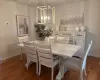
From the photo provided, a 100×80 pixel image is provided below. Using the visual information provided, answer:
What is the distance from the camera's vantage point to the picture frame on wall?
428 cm

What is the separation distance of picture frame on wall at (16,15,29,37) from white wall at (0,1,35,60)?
0.15m

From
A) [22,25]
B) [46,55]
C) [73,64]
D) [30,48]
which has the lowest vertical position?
[73,64]

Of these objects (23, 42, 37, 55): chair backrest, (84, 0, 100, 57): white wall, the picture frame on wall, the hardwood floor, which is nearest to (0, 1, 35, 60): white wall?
the picture frame on wall

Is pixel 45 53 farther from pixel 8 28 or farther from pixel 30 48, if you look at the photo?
pixel 8 28

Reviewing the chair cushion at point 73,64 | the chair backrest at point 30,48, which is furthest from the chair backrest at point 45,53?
the chair cushion at point 73,64

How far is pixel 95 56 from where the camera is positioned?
153 inches

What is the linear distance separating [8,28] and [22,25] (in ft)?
2.47

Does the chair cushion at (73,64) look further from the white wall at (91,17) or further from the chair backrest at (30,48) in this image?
the white wall at (91,17)

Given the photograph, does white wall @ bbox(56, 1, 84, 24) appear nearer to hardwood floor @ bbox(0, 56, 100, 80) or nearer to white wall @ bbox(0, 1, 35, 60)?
white wall @ bbox(0, 1, 35, 60)

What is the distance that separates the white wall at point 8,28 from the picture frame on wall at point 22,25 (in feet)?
0.49

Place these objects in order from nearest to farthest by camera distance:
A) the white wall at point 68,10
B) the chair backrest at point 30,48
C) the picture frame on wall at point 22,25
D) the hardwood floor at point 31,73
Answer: the hardwood floor at point 31,73, the chair backrest at point 30,48, the white wall at point 68,10, the picture frame on wall at point 22,25

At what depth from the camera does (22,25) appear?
448 centimetres

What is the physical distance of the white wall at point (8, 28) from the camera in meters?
3.66

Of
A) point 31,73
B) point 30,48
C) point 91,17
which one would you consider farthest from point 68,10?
point 31,73
